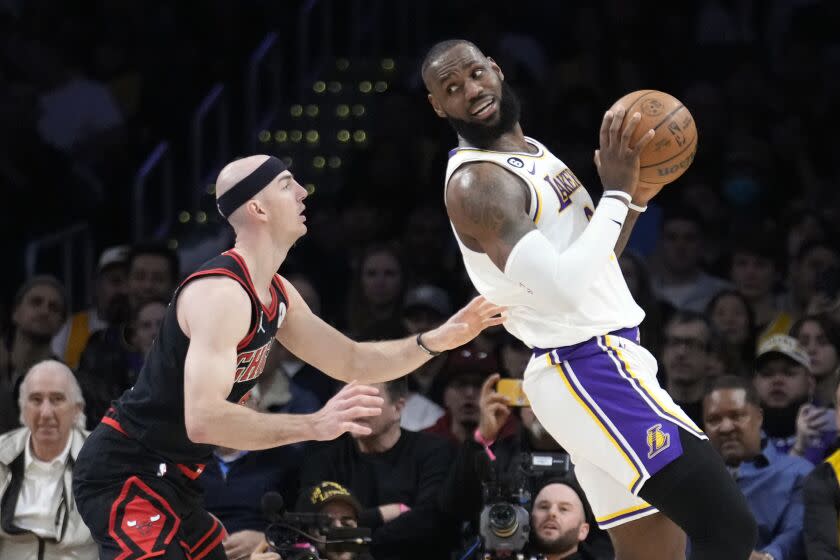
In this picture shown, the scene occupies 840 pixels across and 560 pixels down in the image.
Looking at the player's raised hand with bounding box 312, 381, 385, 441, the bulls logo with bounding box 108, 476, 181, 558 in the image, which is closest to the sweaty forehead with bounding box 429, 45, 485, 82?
the player's raised hand with bounding box 312, 381, 385, 441

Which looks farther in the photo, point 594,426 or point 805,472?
point 805,472

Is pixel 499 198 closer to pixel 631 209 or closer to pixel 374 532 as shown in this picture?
pixel 631 209

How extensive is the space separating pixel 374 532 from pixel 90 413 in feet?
6.17

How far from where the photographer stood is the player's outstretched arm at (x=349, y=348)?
564 centimetres

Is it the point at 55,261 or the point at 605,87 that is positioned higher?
the point at 605,87

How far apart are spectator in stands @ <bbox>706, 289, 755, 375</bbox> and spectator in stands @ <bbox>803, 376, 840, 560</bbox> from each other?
1832mm

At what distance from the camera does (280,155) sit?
12648mm

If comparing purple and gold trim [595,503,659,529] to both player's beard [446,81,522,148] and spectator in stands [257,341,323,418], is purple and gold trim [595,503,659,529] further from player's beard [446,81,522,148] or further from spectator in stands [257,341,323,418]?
spectator in stands [257,341,323,418]

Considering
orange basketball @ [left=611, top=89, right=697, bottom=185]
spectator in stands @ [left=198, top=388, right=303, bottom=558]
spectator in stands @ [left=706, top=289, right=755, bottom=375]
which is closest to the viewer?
orange basketball @ [left=611, top=89, right=697, bottom=185]

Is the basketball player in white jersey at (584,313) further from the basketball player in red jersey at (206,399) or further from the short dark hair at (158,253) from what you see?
the short dark hair at (158,253)

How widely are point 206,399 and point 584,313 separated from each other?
132cm

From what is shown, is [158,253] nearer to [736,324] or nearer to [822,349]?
[736,324]

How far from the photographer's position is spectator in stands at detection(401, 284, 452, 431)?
8820 mm

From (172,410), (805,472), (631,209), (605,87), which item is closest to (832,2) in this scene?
(605,87)
